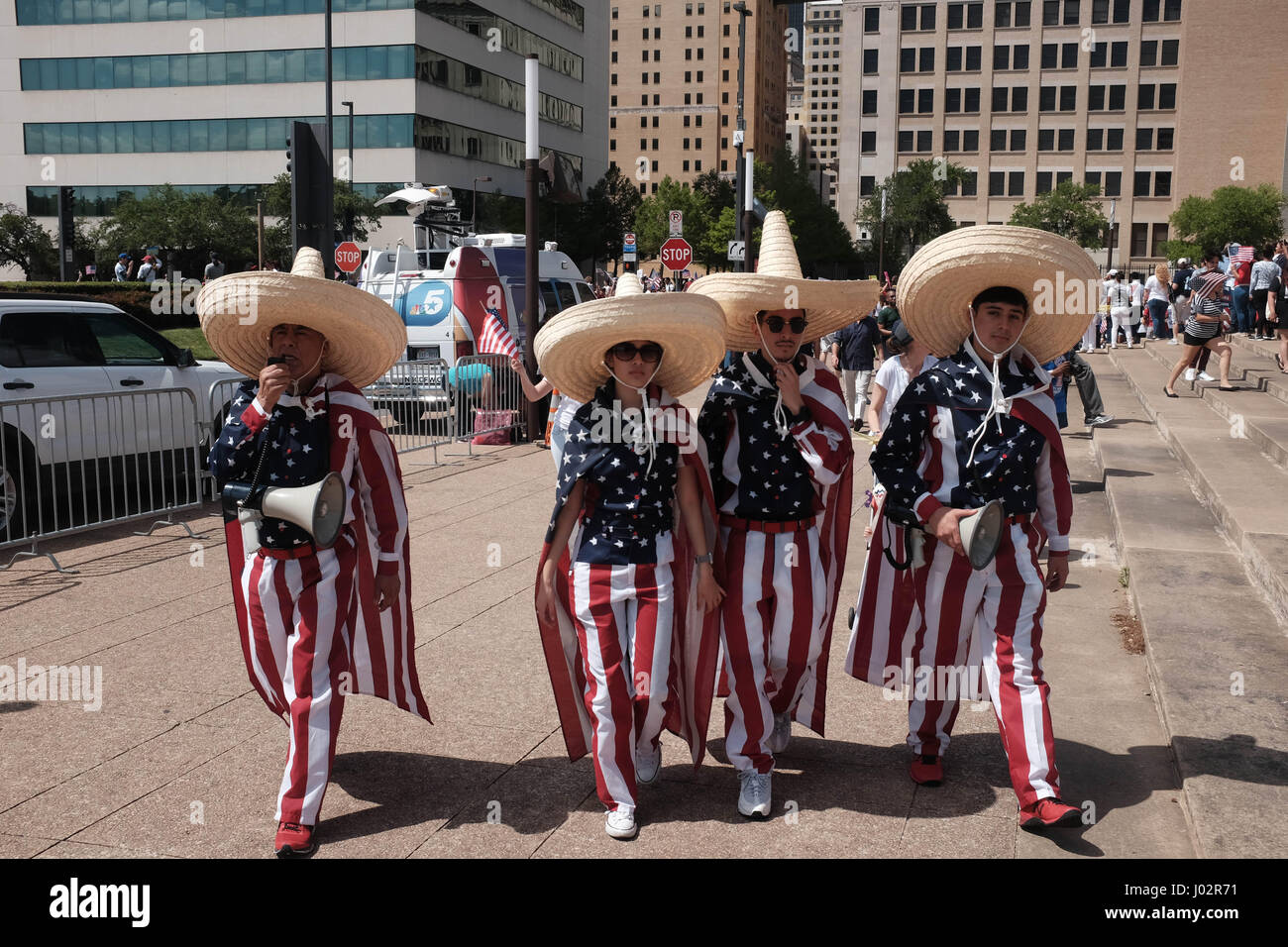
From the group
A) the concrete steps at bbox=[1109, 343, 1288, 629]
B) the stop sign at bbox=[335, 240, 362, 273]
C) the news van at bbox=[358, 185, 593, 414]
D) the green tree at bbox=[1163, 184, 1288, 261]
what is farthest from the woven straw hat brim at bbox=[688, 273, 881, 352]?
the green tree at bbox=[1163, 184, 1288, 261]

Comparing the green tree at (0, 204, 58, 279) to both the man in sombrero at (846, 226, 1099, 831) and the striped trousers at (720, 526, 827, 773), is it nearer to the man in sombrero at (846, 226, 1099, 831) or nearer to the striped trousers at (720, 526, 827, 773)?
the striped trousers at (720, 526, 827, 773)

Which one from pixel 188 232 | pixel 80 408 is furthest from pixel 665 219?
pixel 80 408

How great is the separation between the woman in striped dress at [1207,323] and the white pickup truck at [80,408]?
40.0 feet

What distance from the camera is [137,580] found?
7738 millimetres

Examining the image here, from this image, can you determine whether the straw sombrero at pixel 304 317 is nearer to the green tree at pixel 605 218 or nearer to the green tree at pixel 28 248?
the green tree at pixel 28 248

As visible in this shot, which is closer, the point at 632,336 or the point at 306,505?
the point at 306,505

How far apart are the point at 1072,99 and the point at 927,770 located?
98.6 m

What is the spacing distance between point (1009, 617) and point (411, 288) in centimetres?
1376

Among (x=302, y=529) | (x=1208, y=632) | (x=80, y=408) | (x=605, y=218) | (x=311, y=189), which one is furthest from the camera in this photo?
(x=605, y=218)

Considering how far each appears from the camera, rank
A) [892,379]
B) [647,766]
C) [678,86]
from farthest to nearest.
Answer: [678,86] < [892,379] < [647,766]

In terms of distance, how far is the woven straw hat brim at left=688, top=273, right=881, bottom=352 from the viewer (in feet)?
14.4

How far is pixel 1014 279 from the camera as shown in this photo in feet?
14.0

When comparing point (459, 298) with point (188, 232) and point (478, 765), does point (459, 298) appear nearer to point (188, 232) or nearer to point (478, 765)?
point (478, 765)

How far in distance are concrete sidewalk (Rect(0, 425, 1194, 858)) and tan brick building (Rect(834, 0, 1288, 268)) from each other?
302ft
